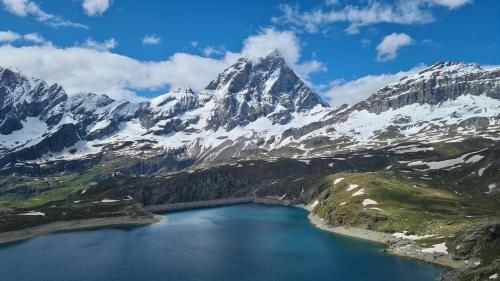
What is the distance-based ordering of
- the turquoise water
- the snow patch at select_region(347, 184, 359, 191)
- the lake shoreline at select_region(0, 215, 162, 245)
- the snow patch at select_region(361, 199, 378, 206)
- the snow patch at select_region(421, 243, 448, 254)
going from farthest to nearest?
1. the snow patch at select_region(347, 184, 359, 191)
2. the lake shoreline at select_region(0, 215, 162, 245)
3. the snow patch at select_region(361, 199, 378, 206)
4. the snow patch at select_region(421, 243, 448, 254)
5. the turquoise water

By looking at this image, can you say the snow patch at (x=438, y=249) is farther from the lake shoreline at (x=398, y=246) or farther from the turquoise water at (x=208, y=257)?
the turquoise water at (x=208, y=257)

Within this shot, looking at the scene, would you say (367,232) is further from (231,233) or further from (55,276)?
(55,276)

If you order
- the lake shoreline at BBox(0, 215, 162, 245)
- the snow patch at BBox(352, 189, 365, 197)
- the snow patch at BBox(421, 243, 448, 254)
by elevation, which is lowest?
the lake shoreline at BBox(0, 215, 162, 245)

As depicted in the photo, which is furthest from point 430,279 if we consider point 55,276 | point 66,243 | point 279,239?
point 66,243

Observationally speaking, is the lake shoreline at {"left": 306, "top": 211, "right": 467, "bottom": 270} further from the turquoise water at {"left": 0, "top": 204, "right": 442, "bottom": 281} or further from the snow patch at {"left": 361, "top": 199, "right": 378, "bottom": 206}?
the snow patch at {"left": 361, "top": 199, "right": 378, "bottom": 206}

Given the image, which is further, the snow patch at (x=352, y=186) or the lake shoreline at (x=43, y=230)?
the snow patch at (x=352, y=186)

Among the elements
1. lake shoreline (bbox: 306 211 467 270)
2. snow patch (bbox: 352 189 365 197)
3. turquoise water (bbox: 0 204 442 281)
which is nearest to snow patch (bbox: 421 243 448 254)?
lake shoreline (bbox: 306 211 467 270)

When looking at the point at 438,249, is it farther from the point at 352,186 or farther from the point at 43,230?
the point at 43,230

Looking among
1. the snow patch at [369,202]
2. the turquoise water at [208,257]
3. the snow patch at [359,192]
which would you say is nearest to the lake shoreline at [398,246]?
the turquoise water at [208,257]
